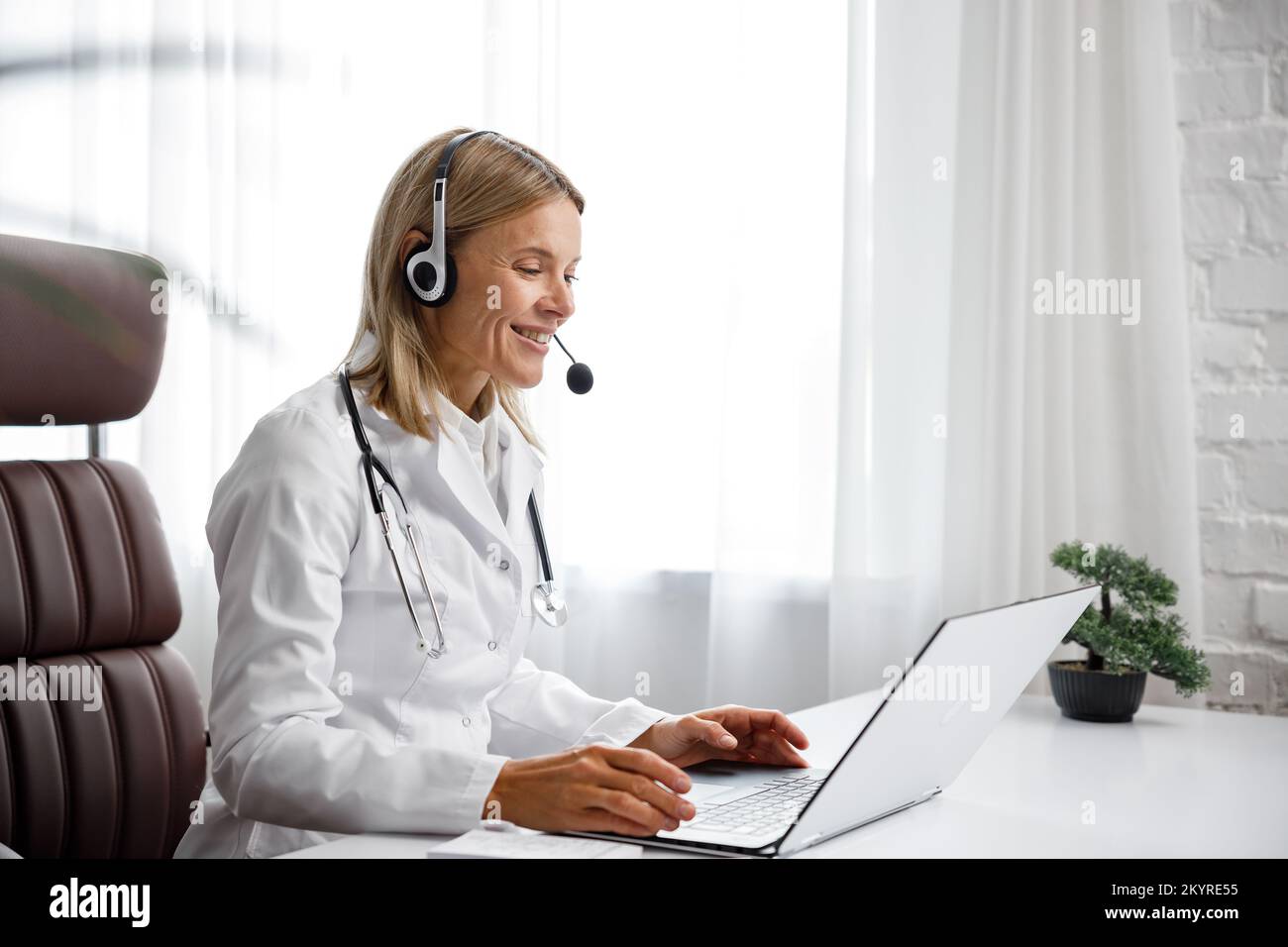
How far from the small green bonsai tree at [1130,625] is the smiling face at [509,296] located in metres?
0.75

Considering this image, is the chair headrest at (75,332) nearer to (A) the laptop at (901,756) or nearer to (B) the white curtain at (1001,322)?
(A) the laptop at (901,756)

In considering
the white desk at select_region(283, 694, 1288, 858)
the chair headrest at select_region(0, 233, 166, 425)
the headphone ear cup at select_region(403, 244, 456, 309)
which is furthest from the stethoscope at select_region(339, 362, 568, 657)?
the chair headrest at select_region(0, 233, 166, 425)

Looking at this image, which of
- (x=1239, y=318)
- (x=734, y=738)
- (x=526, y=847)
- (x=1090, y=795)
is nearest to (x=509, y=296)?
(x=734, y=738)

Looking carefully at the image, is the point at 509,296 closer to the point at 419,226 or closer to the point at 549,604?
the point at 419,226

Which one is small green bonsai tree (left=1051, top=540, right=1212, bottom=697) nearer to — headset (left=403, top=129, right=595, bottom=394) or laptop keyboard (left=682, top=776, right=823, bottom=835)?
laptop keyboard (left=682, top=776, right=823, bottom=835)

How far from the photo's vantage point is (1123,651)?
4.75 feet

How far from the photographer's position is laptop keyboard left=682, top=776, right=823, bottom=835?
0.90 metres

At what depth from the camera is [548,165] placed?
4.33ft

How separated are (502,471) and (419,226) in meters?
0.30

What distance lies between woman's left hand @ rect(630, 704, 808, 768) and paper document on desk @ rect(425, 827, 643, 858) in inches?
10.3

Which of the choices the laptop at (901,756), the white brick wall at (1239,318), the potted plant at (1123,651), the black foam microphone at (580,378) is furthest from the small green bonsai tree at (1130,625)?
the black foam microphone at (580,378)

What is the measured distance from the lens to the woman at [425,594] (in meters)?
0.92

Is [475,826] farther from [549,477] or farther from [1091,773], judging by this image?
[549,477]

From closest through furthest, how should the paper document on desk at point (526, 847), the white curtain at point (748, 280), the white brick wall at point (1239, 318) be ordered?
1. the paper document on desk at point (526, 847)
2. the white brick wall at point (1239, 318)
3. the white curtain at point (748, 280)
